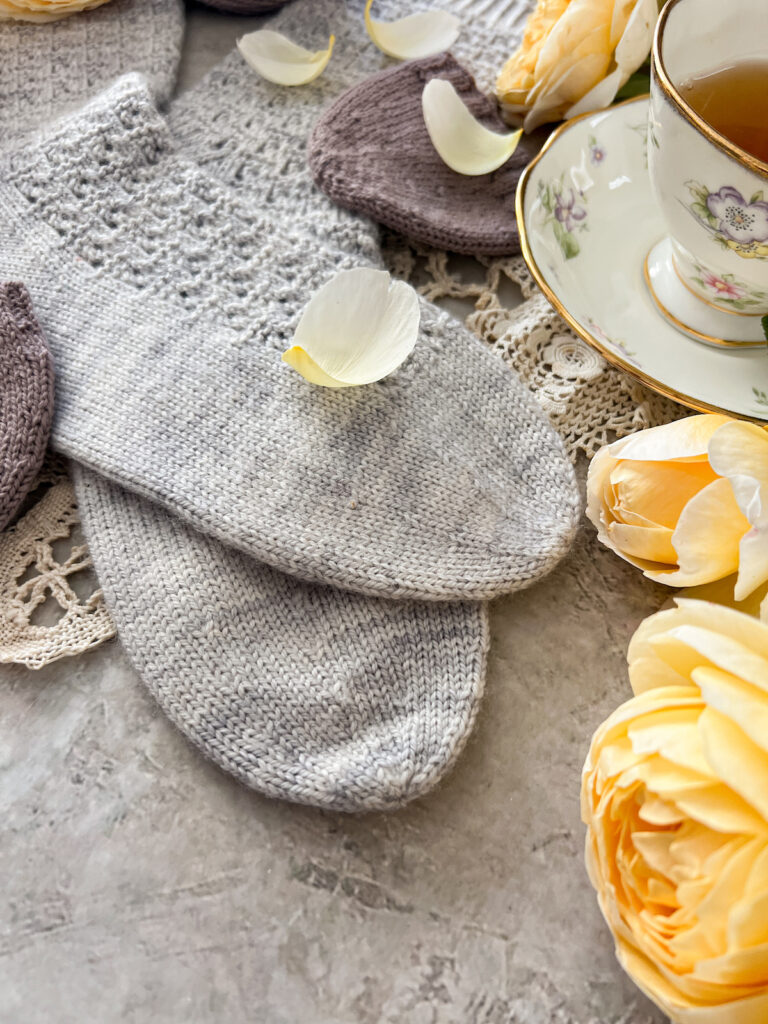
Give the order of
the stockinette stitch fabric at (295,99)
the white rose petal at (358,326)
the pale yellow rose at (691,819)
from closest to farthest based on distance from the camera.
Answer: the pale yellow rose at (691,819)
the white rose petal at (358,326)
the stockinette stitch fabric at (295,99)

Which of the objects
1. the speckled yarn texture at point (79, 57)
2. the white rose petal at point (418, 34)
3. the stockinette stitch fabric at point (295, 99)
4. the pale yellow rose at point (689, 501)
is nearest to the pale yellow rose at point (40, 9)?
the speckled yarn texture at point (79, 57)

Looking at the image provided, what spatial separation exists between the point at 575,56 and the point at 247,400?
0.37m

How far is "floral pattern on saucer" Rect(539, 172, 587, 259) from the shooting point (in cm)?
60

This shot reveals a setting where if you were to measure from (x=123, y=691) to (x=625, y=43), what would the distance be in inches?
22.5

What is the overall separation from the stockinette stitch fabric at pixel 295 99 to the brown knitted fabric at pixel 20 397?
7.8 inches

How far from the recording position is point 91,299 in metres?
0.58

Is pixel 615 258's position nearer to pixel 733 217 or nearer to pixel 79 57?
pixel 733 217

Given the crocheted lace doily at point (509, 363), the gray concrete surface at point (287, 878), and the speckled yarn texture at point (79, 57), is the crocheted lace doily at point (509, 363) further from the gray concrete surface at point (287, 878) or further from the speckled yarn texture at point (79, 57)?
the speckled yarn texture at point (79, 57)

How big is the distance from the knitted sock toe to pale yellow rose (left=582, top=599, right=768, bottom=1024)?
11 centimetres

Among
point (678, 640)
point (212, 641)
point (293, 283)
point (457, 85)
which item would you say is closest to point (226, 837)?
point (212, 641)

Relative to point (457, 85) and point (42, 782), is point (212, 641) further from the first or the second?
point (457, 85)

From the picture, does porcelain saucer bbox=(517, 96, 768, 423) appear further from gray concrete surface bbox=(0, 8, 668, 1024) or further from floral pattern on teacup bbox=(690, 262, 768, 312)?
gray concrete surface bbox=(0, 8, 668, 1024)

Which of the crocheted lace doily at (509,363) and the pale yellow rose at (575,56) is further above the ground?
the pale yellow rose at (575,56)

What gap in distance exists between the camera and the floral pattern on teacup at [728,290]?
510 mm
